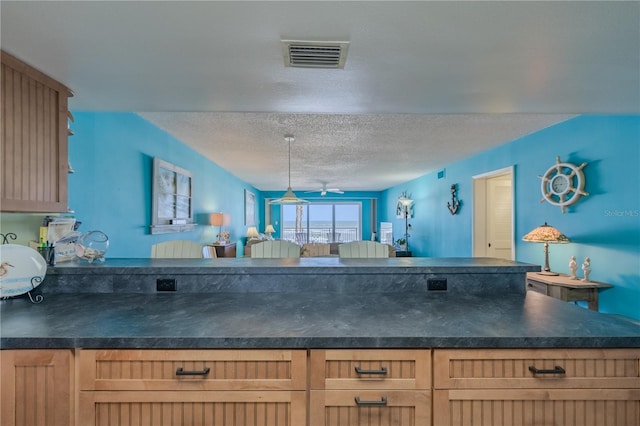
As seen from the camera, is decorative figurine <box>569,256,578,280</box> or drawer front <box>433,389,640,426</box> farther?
decorative figurine <box>569,256,578,280</box>

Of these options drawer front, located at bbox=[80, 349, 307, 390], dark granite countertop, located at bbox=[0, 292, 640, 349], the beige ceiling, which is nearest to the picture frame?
the beige ceiling

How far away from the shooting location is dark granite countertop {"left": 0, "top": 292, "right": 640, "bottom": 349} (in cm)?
106

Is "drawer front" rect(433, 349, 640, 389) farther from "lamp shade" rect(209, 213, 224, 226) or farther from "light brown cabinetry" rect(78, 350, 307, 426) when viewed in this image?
"lamp shade" rect(209, 213, 224, 226)

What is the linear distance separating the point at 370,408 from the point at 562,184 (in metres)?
3.33

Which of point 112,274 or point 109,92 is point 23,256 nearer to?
Answer: point 112,274

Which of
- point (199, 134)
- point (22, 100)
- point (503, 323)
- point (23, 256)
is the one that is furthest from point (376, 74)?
point (199, 134)

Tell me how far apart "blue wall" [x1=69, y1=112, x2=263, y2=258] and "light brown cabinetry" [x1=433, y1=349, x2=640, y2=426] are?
2.69 metres

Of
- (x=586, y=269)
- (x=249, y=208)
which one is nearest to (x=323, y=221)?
(x=249, y=208)

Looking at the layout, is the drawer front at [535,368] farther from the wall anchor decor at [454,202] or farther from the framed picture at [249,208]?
the framed picture at [249,208]

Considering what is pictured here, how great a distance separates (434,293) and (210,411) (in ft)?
3.96

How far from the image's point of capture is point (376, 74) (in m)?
1.70

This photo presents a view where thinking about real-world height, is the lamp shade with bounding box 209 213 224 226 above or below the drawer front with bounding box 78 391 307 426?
above

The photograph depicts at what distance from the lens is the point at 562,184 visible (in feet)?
10.6

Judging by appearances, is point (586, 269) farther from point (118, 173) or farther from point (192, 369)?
point (118, 173)
